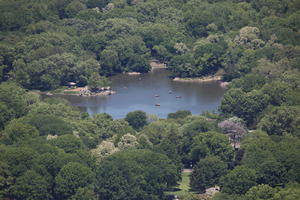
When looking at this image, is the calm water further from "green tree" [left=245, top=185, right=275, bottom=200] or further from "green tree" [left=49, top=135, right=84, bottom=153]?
"green tree" [left=245, top=185, right=275, bottom=200]

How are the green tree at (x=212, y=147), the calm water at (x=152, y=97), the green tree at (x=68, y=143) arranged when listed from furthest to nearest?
the calm water at (x=152, y=97), the green tree at (x=212, y=147), the green tree at (x=68, y=143)

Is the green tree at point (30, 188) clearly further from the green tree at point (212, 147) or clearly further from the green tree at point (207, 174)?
the green tree at point (212, 147)

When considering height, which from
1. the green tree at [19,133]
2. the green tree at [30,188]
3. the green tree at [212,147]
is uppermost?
the green tree at [19,133]

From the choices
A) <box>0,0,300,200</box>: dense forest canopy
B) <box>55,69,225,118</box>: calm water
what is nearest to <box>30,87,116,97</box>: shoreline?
<box>55,69,225,118</box>: calm water

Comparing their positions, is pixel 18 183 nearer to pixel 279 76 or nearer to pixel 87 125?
pixel 87 125

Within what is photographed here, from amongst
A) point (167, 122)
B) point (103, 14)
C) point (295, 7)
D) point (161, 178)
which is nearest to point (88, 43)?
point (103, 14)

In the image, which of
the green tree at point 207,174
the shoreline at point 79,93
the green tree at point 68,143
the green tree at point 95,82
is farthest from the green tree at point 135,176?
the green tree at point 95,82

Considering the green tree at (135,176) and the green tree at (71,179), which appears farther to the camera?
the green tree at (135,176)
